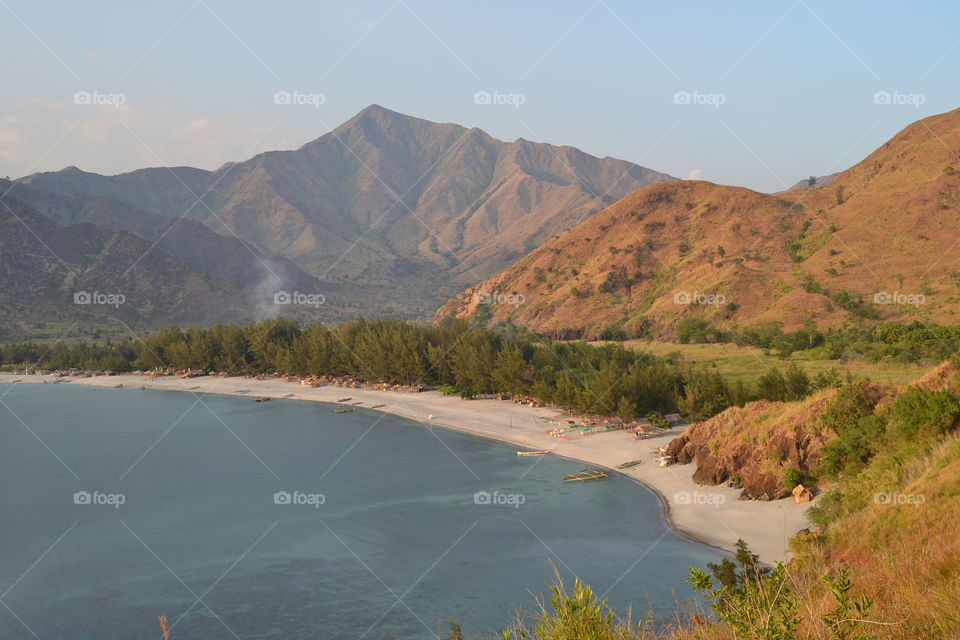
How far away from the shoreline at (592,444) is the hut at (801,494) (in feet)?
1.25

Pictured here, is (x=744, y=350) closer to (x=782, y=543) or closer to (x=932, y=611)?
(x=782, y=543)

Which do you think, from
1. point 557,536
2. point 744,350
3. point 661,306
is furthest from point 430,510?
point 661,306

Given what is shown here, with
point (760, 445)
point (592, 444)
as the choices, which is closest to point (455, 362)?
point (592, 444)

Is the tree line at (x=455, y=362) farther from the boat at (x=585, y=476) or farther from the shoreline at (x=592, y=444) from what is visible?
the boat at (x=585, y=476)

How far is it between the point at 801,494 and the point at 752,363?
127 feet

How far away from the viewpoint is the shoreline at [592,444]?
35250 mm

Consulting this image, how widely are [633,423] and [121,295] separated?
484 feet

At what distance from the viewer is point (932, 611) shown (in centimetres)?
1036

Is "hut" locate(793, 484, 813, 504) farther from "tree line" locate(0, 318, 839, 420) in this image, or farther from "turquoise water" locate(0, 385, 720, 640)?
"tree line" locate(0, 318, 839, 420)

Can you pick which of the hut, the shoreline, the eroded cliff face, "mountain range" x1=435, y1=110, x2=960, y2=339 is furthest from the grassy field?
the hut

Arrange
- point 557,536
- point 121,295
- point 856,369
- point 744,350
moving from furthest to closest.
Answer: point 121,295 < point 744,350 < point 856,369 < point 557,536

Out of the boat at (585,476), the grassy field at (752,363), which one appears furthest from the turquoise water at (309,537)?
the grassy field at (752,363)

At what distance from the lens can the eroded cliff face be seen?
128ft

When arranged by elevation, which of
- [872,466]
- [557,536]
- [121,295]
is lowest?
[557,536]
